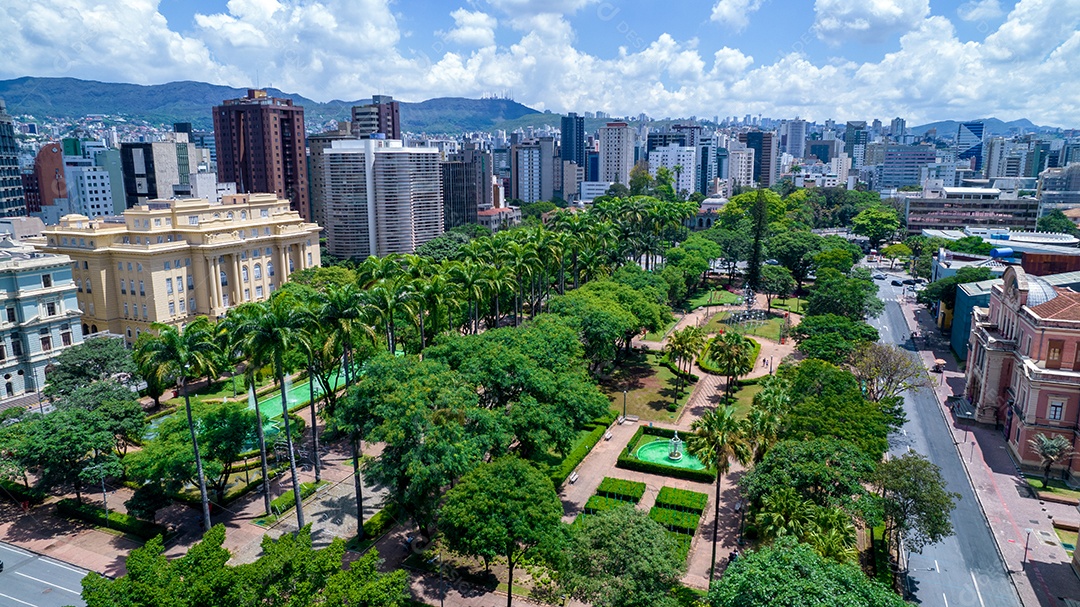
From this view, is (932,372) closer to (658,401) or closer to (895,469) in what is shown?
(658,401)

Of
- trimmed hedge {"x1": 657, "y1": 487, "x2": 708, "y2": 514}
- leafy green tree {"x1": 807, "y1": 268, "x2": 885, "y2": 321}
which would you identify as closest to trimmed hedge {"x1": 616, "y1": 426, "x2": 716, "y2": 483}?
trimmed hedge {"x1": 657, "y1": 487, "x2": 708, "y2": 514}

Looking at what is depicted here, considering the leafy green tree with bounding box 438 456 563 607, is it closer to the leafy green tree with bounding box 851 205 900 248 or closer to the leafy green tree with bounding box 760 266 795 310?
the leafy green tree with bounding box 760 266 795 310

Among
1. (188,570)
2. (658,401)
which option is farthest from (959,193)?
(188,570)

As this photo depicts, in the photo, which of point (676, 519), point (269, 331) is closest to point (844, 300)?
point (676, 519)

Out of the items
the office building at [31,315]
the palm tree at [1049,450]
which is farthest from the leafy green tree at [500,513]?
the office building at [31,315]

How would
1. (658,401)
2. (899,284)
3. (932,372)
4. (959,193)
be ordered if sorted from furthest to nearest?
(959,193)
(899,284)
(932,372)
(658,401)
